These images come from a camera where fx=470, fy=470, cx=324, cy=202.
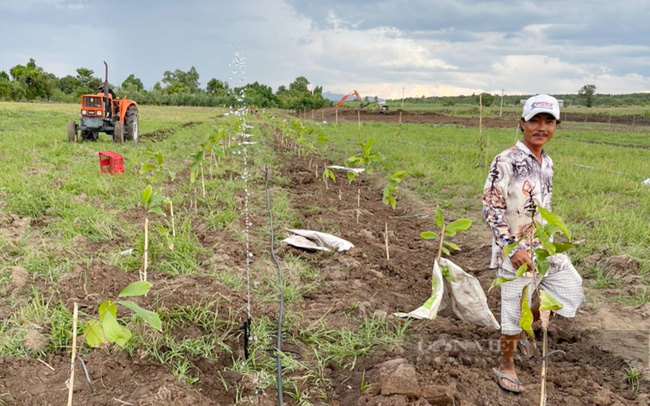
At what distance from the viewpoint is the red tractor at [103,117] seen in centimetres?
993

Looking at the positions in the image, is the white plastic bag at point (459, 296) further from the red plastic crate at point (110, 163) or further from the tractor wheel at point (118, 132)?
the tractor wheel at point (118, 132)

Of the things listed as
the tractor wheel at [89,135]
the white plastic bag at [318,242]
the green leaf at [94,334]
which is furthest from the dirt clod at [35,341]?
the tractor wheel at [89,135]

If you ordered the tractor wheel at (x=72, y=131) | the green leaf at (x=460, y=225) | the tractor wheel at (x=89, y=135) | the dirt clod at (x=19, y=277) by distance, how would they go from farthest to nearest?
1. the tractor wheel at (x=89, y=135)
2. the tractor wheel at (x=72, y=131)
3. the dirt clod at (x=19, y=277)
4. the green leaf at (x=460, y=225)

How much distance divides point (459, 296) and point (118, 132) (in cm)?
920

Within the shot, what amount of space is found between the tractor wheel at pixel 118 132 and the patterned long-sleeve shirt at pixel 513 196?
9428 mm

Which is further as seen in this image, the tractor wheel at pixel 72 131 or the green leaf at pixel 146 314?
the tractor wheel at pixel 72 131

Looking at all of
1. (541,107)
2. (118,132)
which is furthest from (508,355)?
(118,132)

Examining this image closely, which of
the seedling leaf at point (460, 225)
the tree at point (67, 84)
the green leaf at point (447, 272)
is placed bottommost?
the green leaf at point (447, 272)

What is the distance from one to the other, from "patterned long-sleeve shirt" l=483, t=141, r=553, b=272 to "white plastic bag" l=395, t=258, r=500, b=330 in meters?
0.40

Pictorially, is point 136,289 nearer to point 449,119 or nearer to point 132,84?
point 449,119

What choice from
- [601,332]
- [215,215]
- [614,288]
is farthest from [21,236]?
[614,288]

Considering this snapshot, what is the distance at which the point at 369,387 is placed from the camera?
217 cm

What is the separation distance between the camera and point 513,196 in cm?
224

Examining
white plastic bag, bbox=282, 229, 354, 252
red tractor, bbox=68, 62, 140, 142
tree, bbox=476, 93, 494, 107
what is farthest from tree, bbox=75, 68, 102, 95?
white plastic bag, bbox=282, 229, 354, 252
